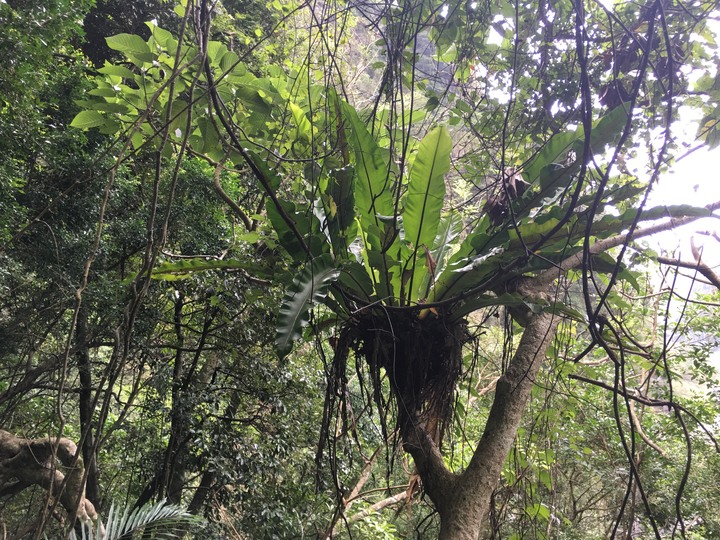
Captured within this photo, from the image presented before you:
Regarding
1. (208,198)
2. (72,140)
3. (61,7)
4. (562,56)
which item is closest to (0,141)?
(72,140)

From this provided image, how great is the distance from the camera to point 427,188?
53.7 inches

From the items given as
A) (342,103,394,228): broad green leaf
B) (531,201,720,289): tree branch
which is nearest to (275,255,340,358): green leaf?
(342,103,394,228): broad green leaf

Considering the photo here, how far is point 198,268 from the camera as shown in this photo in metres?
1.68

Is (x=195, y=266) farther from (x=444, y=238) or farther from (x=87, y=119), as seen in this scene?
(x=444, y=238)

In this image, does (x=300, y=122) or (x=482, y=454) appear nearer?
(x=482, y=454)

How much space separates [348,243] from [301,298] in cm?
31

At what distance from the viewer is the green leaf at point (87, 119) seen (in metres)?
1.75

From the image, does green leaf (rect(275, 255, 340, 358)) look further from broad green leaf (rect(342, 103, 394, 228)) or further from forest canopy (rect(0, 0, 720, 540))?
broad green leaf (rect(342, 103, 394, 228))

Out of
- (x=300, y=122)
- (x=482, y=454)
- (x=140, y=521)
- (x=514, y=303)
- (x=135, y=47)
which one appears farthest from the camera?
(x=140, y=521)

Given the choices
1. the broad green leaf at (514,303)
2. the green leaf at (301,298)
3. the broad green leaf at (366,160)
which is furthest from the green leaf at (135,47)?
the broad green leaf at (514,303)

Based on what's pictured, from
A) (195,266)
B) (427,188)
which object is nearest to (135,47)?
(195,266)

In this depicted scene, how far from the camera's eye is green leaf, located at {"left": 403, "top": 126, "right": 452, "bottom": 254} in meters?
1.33

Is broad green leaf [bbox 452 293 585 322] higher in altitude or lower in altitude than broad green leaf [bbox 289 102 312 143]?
lower

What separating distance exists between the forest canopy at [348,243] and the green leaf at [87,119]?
10mm
